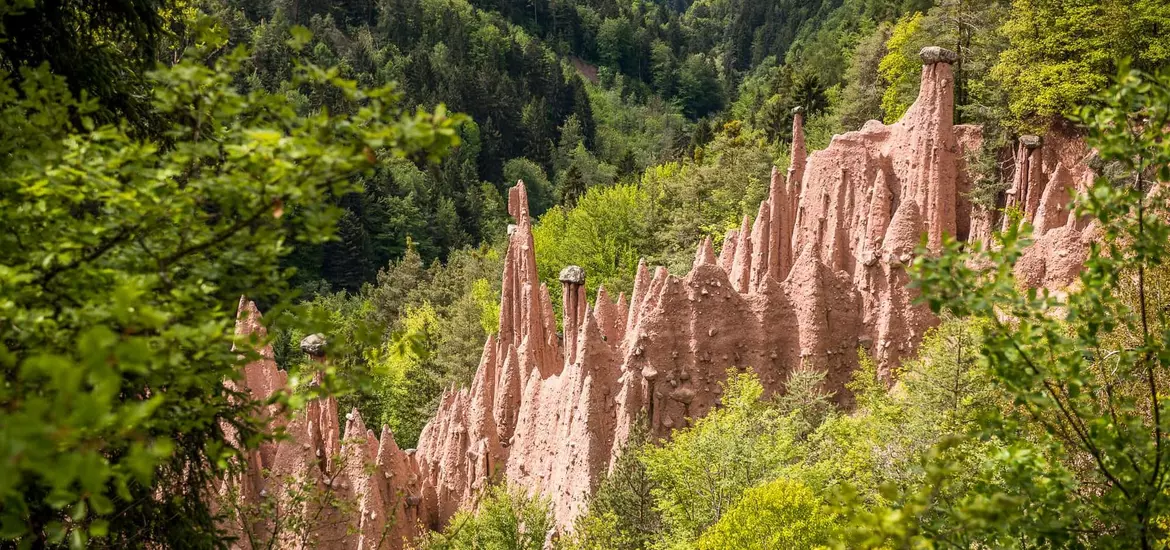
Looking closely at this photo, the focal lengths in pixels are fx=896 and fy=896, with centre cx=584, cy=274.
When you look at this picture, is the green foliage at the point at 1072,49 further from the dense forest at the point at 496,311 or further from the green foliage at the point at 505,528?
the green foliage at the point at 505,528

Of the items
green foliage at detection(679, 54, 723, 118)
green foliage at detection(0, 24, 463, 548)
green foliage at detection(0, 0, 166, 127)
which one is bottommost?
green foliage at detection(0, 24, 463, 548)

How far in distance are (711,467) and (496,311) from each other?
3094cm

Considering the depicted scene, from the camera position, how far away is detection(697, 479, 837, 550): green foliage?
13.7 meters

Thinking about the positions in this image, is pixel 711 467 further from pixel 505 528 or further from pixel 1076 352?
pixel 1076 352

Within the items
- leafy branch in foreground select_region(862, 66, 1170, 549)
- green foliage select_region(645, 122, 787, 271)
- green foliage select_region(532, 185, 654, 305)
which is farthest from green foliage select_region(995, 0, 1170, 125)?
green foliage select_region(532, 185, 654, 305)

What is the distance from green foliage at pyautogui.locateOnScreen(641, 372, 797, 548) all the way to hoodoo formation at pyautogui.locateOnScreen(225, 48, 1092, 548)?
76.8 inches

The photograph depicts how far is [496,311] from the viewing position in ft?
152

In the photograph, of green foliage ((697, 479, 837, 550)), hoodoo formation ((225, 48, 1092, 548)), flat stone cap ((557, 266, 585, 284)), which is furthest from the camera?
flat stone cap ((557, 266, 585, 284))

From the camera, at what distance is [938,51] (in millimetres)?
23297

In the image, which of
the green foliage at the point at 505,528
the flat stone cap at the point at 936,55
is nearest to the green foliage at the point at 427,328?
the green foliage at the point at 505,528

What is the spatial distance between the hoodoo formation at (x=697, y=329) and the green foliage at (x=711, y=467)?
1950 millimetres

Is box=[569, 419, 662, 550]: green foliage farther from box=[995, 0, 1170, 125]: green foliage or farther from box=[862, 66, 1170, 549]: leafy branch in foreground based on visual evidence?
box=[995, 0, 1170, 125]: green foliage

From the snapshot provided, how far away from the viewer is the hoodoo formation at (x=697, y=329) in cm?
1889

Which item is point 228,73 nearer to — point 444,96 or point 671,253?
point 671,253
